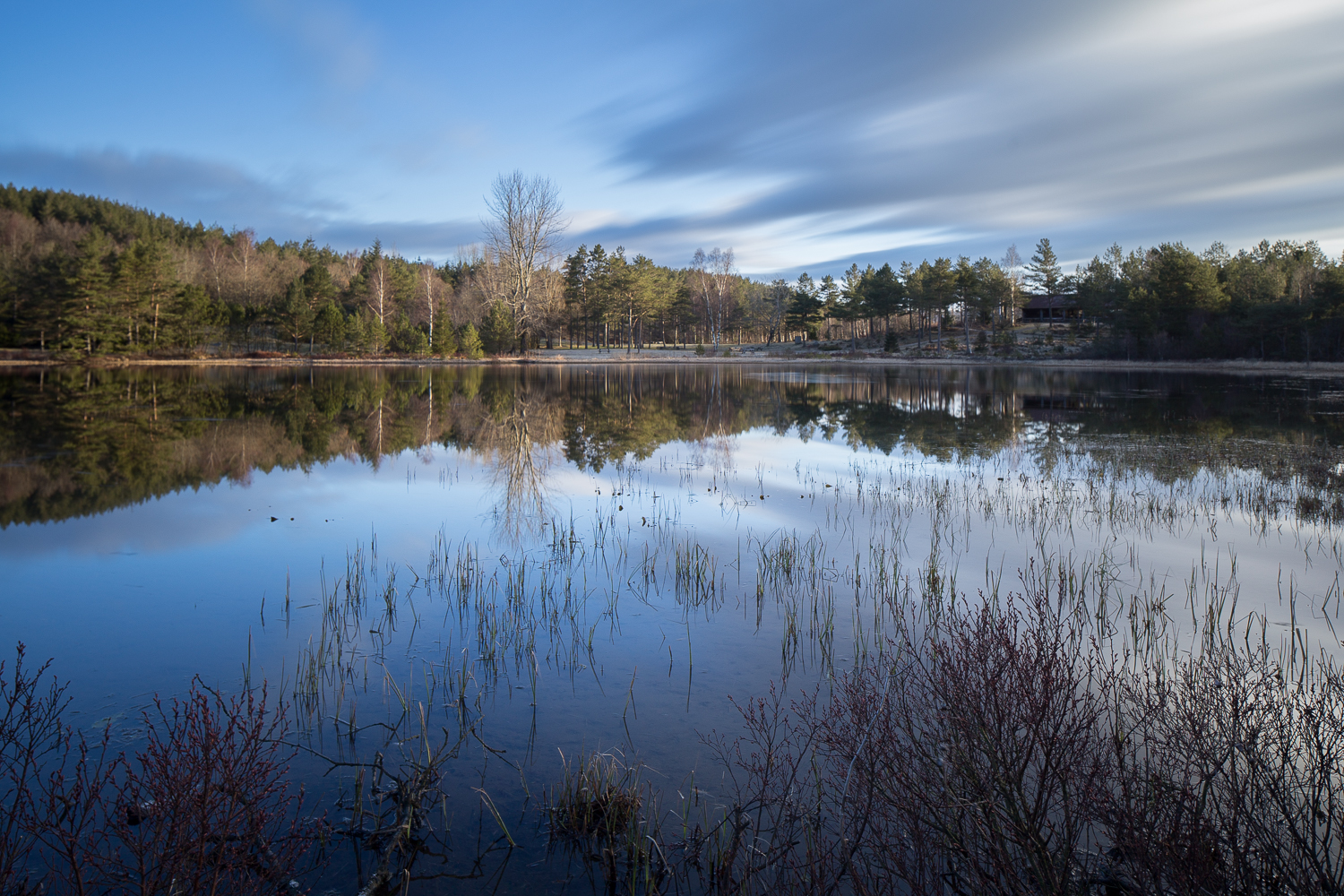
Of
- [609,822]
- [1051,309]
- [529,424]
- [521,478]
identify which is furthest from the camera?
[1051,309]

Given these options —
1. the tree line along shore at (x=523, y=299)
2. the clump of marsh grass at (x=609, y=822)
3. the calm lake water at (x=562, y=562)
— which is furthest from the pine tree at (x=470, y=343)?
the clump of marsh grass at (x=609, y=822)

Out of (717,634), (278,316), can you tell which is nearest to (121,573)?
(717,634)

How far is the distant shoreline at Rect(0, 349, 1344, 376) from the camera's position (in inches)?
2045

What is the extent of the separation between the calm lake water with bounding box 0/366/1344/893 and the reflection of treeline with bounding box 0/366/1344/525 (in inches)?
7.8

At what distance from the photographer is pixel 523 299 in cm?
6266

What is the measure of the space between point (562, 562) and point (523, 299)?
188ft

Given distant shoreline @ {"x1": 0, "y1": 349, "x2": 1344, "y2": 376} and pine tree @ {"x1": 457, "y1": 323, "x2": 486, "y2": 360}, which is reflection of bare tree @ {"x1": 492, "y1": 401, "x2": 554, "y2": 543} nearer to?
distant shoreline @ {"x1": 0, "y1": 349, "x2": 1344, "y2": 376}

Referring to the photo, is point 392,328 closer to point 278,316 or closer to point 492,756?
point 278,316

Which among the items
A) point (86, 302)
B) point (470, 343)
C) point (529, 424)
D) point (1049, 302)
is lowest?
point (529, 424)

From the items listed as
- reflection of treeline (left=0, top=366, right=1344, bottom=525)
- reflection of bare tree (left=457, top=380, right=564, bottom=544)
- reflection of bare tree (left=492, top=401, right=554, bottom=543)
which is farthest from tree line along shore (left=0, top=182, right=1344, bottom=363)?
reflection of bare tree (left=492, top=401, right=554, bottom=543)

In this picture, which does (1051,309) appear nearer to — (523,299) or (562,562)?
(523,299)

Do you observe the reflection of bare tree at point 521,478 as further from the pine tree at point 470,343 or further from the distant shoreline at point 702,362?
the pine tree at point 470,343

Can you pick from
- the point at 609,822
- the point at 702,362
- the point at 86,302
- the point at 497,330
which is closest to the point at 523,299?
the point at 497,330

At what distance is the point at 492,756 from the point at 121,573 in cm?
578
